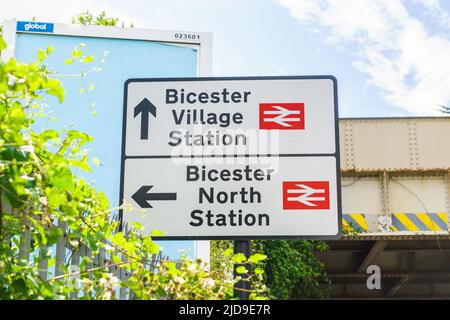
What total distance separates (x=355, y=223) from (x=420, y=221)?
93 centimetres

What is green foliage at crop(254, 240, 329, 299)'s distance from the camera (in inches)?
385

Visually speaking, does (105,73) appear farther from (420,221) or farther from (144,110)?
(420,221)

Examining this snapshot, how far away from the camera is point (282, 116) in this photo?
386 cm

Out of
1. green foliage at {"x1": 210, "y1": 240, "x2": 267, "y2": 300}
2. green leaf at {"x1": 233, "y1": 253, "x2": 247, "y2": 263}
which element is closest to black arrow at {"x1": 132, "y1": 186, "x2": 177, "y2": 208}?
green foliage at {"x1": 210, "y1": 240, "x2": 267, "y2": 300}

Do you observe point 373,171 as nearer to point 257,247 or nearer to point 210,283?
point 257,247

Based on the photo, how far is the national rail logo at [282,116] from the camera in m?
3.86

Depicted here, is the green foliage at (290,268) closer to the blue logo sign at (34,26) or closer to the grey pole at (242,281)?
the blue logo sign at (34,26)

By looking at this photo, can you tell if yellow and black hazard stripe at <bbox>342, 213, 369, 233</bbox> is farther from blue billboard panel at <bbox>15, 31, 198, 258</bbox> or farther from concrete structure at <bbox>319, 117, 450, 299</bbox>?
blue billboard panel at <bbox>15, 31, 198, 258</bbox>

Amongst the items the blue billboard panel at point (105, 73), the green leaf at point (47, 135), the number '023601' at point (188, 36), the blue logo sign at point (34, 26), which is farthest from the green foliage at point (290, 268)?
the green leaf at point (47, 135)

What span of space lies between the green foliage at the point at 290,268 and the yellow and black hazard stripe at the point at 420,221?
1.65 meters

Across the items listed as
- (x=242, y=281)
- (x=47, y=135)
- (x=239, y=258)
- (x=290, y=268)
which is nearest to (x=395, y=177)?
(x=290, y=268)

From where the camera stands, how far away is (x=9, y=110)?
2512 millimetres
